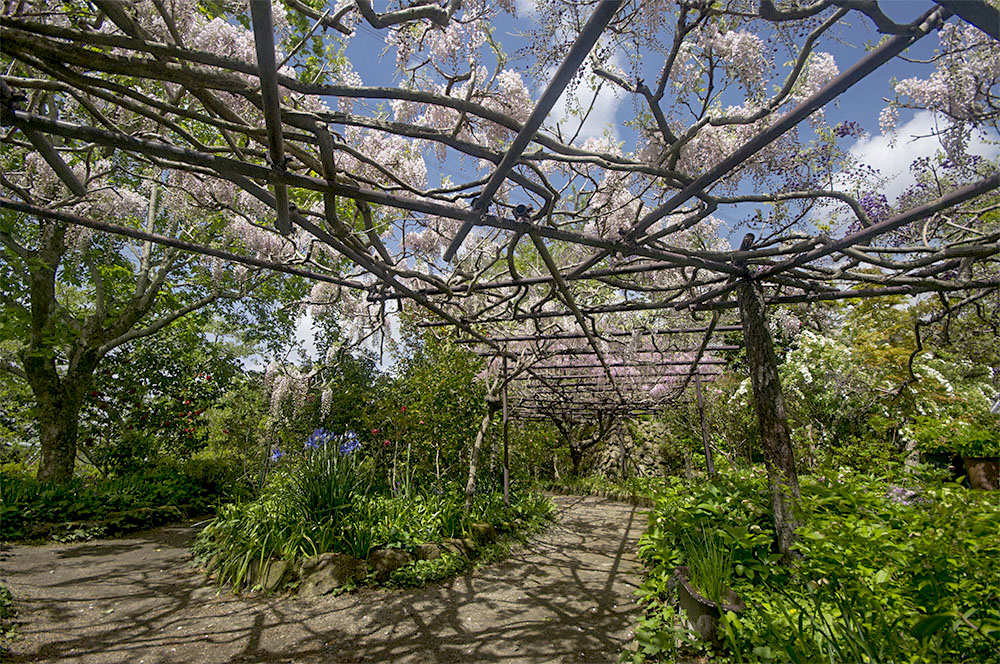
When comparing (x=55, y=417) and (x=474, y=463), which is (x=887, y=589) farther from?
(x=55, y=417)

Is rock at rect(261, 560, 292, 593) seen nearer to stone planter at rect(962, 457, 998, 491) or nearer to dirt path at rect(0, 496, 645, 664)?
dirt path at rect(0, 496, 645, 664)

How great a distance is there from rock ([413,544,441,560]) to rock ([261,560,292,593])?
3.30 feet

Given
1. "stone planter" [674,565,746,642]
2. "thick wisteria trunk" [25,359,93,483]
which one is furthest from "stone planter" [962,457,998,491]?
"thick wisteria trunk" [25,359,93,483]

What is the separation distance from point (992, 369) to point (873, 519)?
748cm

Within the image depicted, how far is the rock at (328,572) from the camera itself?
11.9 ft

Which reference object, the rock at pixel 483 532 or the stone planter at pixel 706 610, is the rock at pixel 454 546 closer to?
the rock at pixel 483 532

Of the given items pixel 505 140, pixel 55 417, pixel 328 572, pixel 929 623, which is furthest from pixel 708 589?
pixel 55 417

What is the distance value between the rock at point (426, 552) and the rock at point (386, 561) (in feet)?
0.39

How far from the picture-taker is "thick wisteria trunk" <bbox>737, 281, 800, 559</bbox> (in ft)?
8.36

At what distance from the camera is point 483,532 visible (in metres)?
4.96

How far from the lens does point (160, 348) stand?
860cm

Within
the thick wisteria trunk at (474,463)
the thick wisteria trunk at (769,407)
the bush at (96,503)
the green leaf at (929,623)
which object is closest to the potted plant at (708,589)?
the thick wisteria trunk at (769,407)

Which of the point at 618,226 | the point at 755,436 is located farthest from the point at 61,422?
the point at 755,436

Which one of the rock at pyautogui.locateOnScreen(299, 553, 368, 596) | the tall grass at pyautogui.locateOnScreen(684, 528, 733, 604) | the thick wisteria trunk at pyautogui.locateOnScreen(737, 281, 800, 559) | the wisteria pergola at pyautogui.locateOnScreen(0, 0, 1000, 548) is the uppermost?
the wisteria pergola at pyautogui.locateOnScreen(0, 0, 1000, 548)
